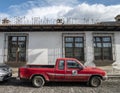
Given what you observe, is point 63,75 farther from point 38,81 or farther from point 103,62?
point 103,62

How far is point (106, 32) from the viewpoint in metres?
16.1

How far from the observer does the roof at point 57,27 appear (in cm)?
1555

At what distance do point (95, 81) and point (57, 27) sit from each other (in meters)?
6.59

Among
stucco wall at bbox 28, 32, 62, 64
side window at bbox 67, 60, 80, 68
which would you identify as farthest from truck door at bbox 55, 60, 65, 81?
stucco wall at bbox 28, 32, 62, 64

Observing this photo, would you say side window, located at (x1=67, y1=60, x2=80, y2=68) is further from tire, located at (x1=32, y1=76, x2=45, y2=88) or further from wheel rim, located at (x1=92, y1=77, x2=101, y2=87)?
tire, located at (x1=32, y1=76, x2=45, y2=88)

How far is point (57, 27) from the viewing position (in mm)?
15812

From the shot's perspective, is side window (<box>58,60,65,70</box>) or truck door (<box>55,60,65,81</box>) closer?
truck door (<box>55,60,65,81</box>)

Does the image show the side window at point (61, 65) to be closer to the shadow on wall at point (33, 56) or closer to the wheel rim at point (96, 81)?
the wheel rim at point (96, 81)

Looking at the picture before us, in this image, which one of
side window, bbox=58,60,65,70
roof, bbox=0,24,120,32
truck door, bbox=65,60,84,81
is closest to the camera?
truck door, bbox=65,60,84,81

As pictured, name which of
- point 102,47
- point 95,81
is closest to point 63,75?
point 95,81

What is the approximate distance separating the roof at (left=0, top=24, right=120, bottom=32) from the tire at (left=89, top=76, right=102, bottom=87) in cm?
589

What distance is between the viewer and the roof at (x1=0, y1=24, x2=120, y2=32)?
51.0 feet

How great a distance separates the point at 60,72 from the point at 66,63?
26.8 inches

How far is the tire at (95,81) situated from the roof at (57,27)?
5.89 metres
